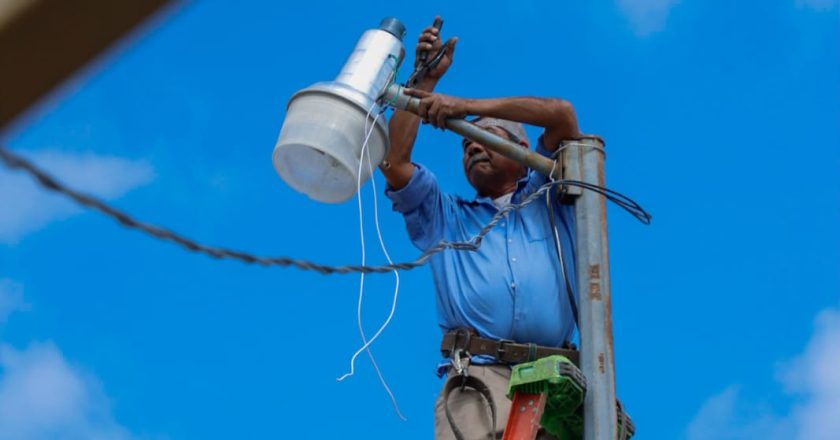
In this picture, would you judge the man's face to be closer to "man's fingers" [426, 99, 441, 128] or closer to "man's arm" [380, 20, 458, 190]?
"man's arm" [380, 20, 458, 190]

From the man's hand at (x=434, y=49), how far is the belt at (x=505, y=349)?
54.6 inches

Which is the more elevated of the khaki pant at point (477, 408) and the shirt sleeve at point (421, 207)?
the shirt sleeve at point (421, 207)

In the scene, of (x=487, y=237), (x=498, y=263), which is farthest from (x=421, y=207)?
(x=498, y=263)

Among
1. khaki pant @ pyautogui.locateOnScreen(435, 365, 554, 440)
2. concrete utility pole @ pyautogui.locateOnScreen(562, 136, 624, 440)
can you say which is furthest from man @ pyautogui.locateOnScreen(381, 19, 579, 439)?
concrete utility pole @ pyautogui.locateOnScreen(562, 136, 624, 440)

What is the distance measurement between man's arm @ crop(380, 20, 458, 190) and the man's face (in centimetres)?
35

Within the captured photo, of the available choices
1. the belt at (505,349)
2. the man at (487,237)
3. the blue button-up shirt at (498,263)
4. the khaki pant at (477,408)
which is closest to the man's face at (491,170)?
the man at (487,237)

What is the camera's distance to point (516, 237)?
5.07m

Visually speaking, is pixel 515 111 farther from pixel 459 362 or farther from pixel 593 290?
pixel 459 362

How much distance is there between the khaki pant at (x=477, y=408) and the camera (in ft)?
15.1

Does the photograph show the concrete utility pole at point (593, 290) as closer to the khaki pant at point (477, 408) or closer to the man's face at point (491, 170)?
the khaki pant at point (477, 408)

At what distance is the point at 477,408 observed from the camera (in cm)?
464

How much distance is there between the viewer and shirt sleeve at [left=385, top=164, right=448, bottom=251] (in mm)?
5254

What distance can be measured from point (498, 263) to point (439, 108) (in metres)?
0.75

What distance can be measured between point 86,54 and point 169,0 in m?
0.09
